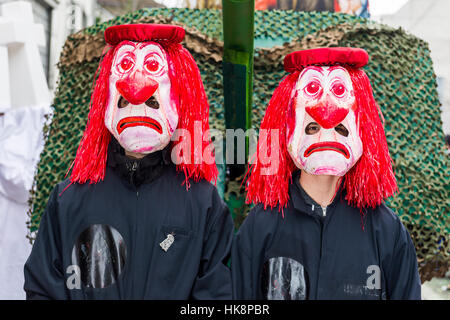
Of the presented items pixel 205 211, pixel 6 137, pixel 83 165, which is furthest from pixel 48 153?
pixel 205 211

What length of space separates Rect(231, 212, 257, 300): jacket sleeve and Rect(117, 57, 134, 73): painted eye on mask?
0.69 m

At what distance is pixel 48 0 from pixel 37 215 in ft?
16.0

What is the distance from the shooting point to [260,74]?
8.35 feet

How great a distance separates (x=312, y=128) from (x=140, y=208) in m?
0.65

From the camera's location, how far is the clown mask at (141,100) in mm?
1393

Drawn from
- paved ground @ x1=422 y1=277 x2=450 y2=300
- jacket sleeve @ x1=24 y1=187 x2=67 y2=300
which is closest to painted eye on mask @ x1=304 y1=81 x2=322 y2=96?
jacket sleeve @ x1=24 y1=187 x2=67 y2=300

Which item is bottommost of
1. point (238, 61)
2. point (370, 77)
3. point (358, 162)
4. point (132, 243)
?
point (132, 243)

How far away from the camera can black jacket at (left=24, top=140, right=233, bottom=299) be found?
1.43 m

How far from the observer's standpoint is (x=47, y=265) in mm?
1446

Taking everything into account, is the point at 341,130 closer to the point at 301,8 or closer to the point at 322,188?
the point at 322,188

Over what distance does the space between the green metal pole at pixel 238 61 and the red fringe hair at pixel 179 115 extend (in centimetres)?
23

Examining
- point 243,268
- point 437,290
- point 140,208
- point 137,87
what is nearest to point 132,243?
point 140,208

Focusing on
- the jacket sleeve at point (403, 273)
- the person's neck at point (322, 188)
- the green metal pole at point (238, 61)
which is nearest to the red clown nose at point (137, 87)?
the green metal pole at point (238, 61)

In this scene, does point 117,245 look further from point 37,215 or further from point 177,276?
point 37,215
